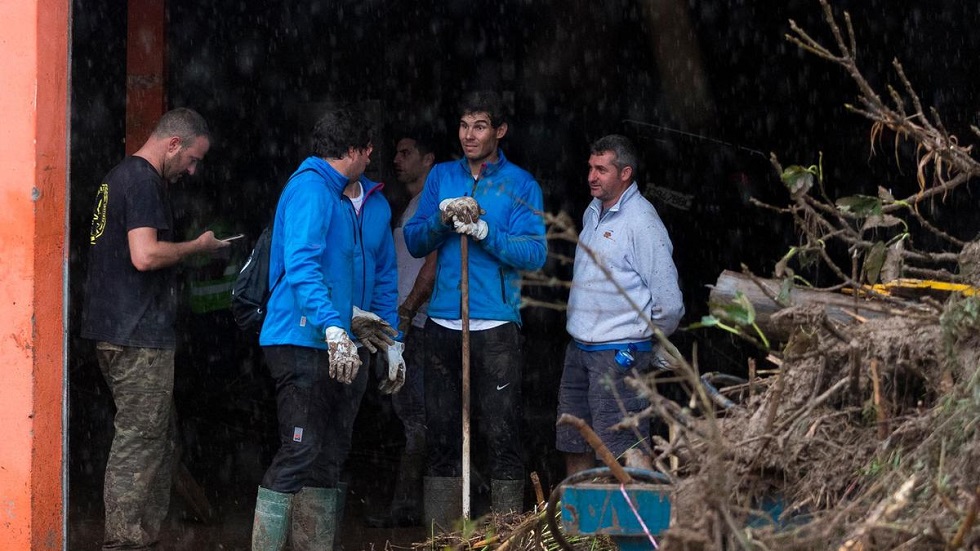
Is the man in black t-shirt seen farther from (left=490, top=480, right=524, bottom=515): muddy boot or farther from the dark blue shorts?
the dark blue shorts

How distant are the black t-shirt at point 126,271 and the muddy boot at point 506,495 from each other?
1.69 meters

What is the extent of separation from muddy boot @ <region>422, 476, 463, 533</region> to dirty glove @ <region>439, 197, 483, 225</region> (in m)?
1.27

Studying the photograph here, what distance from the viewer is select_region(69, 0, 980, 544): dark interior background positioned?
8.95 meters

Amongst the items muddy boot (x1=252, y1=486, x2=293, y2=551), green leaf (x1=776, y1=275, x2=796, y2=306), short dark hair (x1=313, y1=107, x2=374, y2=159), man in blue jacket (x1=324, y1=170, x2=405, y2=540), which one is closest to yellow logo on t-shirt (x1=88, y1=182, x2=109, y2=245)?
short dark hair (x1=313, y1=107, x2=374, y2=159)

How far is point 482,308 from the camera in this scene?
5.68m

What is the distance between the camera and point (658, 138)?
926cm

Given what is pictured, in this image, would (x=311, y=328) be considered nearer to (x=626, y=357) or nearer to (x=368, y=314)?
(x=368, y=314)

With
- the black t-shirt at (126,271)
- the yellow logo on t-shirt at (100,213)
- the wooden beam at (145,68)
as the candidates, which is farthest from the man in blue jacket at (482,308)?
the wooden beam at (145,68)

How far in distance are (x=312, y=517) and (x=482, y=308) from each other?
127 centimetres

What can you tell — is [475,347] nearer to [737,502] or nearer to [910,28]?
[737,502]

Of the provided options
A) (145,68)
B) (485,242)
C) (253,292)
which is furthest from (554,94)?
(253,292)

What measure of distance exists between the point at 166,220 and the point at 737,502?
10.7 feet

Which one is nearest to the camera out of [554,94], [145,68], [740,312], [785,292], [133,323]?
[740,312]

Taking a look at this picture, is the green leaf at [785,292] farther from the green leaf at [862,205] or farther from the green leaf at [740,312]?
the green leaf at [862,205]
